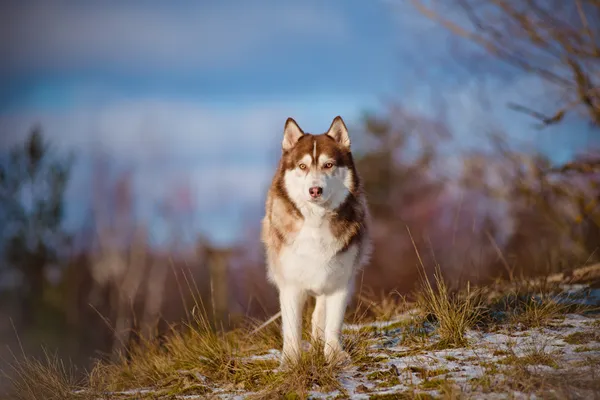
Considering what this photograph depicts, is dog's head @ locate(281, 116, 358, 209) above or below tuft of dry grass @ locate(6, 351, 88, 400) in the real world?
above

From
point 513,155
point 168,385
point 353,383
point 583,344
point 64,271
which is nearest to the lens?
point 353,383

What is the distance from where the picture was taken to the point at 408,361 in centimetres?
502

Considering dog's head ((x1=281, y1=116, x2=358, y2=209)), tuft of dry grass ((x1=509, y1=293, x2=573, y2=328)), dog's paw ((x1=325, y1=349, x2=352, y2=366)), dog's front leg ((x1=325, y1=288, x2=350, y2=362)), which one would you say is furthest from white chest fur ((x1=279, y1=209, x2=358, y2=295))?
tuft of dry grass ((x1=509, y1=293, x2=573, y2=328))

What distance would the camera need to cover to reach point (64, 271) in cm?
3077

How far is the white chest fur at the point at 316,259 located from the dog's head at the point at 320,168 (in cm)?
24

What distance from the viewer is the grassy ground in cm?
442

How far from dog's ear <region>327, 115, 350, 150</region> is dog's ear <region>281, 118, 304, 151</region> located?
312 millimetres

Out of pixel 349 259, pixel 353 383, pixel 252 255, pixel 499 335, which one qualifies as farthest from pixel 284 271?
pixel 252 255

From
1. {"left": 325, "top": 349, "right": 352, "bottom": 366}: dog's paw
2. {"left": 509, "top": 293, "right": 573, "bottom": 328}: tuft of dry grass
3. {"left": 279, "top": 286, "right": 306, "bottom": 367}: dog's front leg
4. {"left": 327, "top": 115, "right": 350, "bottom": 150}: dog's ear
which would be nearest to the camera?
{"left": 325, "top": 349, "right": 352, "bottom": 366}: dog's paw

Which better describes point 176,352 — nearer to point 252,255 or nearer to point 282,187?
point 282,187

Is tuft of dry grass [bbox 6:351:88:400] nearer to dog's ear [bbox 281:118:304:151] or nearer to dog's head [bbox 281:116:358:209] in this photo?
dog's head [bbox 281:116:358:209]

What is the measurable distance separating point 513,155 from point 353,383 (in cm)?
680

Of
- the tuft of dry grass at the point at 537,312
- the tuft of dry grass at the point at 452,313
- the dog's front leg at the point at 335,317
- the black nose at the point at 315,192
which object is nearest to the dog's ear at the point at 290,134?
the black nose at the point at 315,192

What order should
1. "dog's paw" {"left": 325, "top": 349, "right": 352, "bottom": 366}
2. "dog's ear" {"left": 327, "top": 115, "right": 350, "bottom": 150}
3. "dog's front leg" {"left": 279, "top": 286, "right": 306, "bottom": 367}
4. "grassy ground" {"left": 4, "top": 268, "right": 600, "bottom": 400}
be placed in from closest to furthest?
"grassy ground" {"left": 4, "top": 268, "right": 600, "bottom": 400}, "dog's paw" {"left": 325, "top": 349, "right": 352, "bottom": 366}, "dog's front leg" {"left": 279, "top": 286, "right": 306, "bottom": 367}, "dog's ear" {"left": 327, "top": 115, "right": 350, "bottom": 150}
